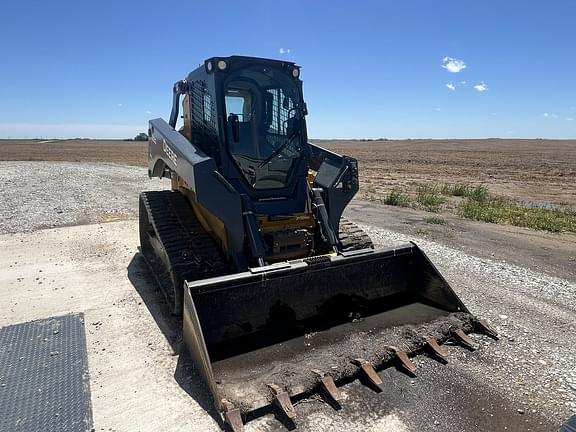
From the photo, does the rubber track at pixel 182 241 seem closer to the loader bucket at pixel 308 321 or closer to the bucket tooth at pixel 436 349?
the loader bucket at pixel 308 321

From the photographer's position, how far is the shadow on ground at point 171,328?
336 cm

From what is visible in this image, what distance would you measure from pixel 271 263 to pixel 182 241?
1061 mm

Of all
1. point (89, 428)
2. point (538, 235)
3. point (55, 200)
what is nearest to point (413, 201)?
point (538, 235)

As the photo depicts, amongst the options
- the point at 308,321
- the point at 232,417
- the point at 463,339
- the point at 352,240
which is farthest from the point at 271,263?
the point at 463,339

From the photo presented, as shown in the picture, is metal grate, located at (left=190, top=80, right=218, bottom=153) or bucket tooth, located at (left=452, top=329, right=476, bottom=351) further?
metal grate, located at (left=190, top=80, right=218, bottom=153)

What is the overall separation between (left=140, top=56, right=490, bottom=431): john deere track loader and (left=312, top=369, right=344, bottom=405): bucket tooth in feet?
0.03

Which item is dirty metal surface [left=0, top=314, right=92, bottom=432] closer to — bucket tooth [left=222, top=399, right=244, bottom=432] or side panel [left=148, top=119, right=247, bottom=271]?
bucket tooth [left=222, top=399, right=244, bottom=432]

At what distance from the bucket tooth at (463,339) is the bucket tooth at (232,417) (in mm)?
2309

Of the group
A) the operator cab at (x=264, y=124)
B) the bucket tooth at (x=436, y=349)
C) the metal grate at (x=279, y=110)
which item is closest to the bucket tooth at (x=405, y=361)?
the bucket tooth at (x=436, y=349)

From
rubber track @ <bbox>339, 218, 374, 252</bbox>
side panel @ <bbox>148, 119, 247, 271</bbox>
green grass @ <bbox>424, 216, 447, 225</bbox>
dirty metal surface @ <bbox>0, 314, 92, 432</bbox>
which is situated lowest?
dirty metal surface @ <bbox>0, 314, 92, 432</bbox>

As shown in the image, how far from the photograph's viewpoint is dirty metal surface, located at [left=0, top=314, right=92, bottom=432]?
306cm

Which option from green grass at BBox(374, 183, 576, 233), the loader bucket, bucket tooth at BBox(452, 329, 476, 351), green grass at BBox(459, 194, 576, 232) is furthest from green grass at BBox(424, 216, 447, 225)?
bucket tooth at BBox(452, 329, 476, 351)

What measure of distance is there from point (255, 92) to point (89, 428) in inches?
150

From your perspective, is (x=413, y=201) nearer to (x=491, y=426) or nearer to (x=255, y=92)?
(x=255, y=92)
